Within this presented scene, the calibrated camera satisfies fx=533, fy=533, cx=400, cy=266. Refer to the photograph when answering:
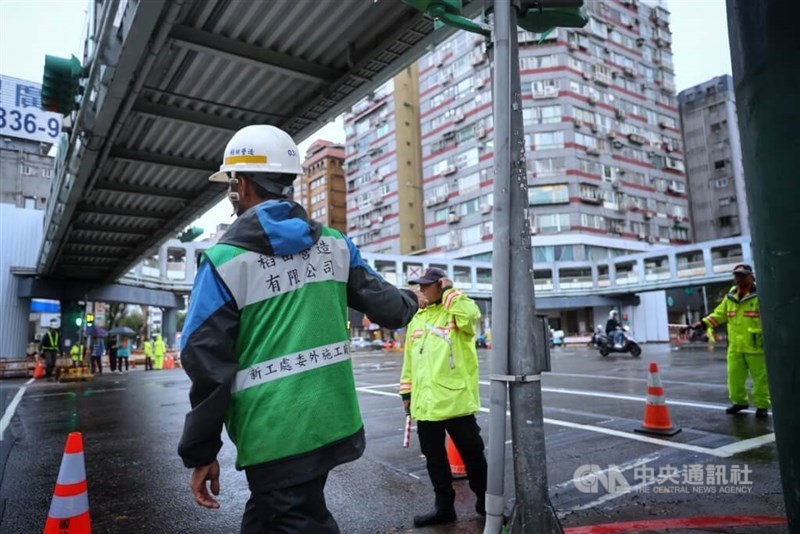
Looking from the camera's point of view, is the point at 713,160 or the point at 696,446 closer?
the point at 696,446

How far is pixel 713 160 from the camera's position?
233ft

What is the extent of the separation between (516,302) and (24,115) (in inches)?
2003

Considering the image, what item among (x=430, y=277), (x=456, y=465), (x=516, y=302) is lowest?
(x=456, y=465)

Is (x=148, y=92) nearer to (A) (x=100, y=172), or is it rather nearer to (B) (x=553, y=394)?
(A) (x=100, y=172)

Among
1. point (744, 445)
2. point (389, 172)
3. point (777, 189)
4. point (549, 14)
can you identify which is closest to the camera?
point (777, 189)

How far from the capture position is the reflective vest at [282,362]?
2.05 metres

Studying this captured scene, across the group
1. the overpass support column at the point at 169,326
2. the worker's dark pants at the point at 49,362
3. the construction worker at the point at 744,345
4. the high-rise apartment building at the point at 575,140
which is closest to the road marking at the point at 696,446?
the construction worker at the point at 744,345

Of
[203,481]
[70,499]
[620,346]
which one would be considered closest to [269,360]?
[203,481]

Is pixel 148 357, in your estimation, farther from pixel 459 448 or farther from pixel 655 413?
pixel 459 448

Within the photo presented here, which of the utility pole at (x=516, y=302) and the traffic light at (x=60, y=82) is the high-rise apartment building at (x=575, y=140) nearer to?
the traffic light at (x=60, y=82)

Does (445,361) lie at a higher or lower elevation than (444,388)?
higher

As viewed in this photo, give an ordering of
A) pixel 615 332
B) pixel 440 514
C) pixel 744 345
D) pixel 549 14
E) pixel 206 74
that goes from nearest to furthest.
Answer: pixel 549 14
pixel 440 514
pixel 744 345
pixel 206 74
pixel 615 332

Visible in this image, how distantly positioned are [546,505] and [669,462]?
294 centimetres

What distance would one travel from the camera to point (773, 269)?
2279mm
